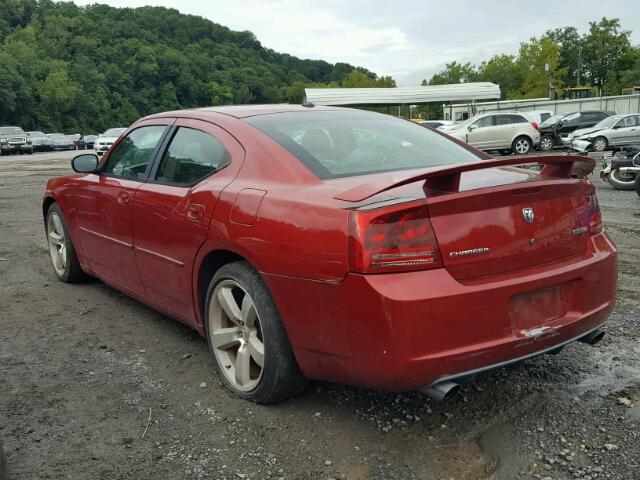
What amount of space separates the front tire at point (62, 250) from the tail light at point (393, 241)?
3.48 m

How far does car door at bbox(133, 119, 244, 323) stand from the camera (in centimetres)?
322

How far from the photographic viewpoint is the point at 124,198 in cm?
398

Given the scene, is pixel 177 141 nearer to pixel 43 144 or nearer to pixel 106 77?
pixel 43 144

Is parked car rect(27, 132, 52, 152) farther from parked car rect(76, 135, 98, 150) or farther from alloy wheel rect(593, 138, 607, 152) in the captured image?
alloy wheel rect(593, 138, 607, 152)

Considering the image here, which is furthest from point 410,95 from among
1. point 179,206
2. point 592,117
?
point 179,206

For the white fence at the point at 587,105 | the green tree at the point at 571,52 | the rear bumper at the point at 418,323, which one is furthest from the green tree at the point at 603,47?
the rear bumper at the point at 418,323

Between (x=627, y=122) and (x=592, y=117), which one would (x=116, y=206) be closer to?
(x=627, y=122)

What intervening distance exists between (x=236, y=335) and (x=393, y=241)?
1.14 meters

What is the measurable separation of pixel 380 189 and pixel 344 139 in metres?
0.96

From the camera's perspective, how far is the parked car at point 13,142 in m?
38.8

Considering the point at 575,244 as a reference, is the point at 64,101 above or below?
above

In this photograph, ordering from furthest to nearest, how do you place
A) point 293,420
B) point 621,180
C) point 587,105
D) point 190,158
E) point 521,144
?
point 587,105 < point 521,144 < point 621,180 < point 190,158 < point 293,420

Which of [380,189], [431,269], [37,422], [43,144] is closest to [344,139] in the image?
[380,189]

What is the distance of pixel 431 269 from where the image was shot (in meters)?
2.37
